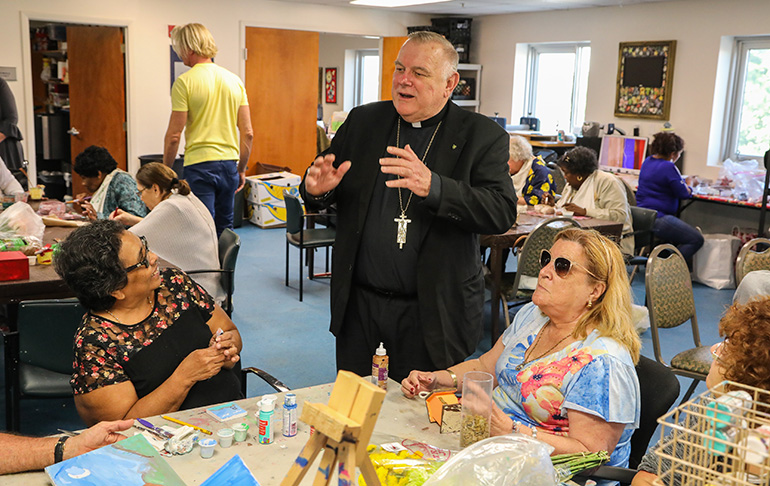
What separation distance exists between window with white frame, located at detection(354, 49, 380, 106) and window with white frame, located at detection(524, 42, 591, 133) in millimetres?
3946

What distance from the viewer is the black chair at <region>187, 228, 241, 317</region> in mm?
3486

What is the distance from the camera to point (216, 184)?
5004mm

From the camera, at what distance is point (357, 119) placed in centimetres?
246

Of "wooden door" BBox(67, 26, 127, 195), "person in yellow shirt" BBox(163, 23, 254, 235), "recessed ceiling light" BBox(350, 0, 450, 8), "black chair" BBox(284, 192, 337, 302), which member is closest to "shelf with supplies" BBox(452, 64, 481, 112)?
"recessed ceiling light" BBox(350, 0, 450, 8)

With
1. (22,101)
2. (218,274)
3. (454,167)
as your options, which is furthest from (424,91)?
(22,101)

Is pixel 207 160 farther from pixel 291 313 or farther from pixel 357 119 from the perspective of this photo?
pixel 357 119

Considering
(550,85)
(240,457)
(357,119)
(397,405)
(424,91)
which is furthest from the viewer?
(550,85)

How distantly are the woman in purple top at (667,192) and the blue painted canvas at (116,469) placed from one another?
5611 millimetres

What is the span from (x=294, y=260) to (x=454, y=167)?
453 cm

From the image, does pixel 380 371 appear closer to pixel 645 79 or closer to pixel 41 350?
pixel 41 350

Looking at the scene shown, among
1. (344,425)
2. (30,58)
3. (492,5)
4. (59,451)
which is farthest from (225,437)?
(492,5)

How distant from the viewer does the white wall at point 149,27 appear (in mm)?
7195

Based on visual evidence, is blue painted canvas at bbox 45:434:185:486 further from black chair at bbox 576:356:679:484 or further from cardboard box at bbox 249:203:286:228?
cardboard box at bbox 249:203:286:228

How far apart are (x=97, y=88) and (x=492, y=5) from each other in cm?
477
